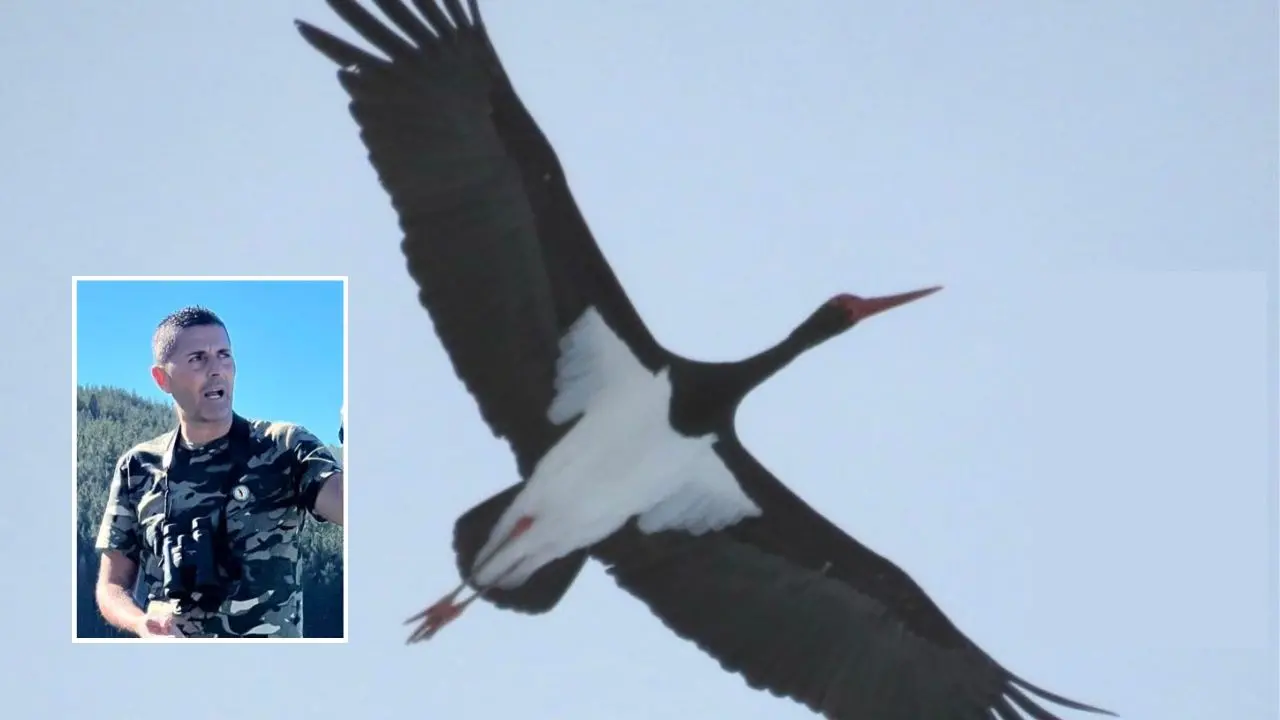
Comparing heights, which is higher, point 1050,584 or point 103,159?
point 103,159

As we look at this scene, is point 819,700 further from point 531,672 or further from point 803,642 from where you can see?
point 531,672

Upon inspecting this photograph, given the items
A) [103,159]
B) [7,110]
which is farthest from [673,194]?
[7,110]

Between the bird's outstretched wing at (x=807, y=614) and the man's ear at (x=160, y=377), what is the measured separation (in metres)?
0.82

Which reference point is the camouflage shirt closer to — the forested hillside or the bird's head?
the forested hillside

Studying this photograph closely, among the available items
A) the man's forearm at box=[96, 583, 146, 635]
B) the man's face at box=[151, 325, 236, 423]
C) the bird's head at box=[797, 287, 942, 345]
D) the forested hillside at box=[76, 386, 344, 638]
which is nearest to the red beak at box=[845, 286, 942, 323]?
the bird's head at box=[797, 287, 942, 345]

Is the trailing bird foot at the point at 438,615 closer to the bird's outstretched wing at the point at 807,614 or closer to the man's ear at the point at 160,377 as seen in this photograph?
the bird's outstretched wing at the point at 807,614

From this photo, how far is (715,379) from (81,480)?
115 cm

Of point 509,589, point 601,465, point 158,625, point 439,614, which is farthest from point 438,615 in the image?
point 158,625

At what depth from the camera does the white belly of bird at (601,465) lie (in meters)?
2.53

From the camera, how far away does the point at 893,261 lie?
8.59 ft

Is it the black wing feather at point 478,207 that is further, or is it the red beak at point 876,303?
the red beak at point 876,303

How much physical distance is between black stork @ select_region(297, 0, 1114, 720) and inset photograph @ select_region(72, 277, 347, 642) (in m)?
0.23

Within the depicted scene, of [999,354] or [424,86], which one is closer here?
[424,86]

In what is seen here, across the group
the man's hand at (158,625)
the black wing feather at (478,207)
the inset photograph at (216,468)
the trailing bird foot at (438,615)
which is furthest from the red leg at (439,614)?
the man's hand at (158,625)
